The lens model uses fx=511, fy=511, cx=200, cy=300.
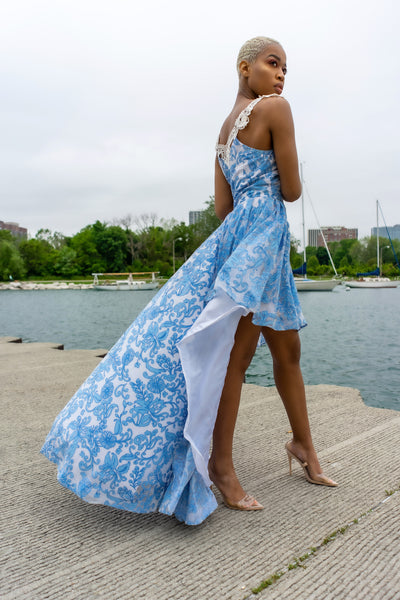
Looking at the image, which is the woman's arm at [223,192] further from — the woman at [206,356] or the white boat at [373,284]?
the white boat at [373,284]

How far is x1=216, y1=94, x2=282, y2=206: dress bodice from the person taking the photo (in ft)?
7.06

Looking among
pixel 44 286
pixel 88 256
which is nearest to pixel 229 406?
pixel 44 286

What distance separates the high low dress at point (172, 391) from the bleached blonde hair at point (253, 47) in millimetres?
239

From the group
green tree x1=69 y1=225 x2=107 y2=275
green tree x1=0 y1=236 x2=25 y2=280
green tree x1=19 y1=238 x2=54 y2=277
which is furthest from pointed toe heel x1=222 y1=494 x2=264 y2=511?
green tree x1=19 y1=238 x2=54 y2=277

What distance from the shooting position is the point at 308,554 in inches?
67.0

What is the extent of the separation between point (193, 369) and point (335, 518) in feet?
2.61

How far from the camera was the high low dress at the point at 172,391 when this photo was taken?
1.90 metres

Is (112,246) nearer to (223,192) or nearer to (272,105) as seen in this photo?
(223,192)

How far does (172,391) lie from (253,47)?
4.91 ft

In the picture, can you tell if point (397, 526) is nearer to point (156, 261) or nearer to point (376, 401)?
point (376, 401)

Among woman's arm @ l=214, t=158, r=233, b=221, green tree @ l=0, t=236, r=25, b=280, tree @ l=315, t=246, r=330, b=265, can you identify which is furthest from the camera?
tree @ l=315, t=246, r=330, b=265

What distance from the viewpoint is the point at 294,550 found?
173cm

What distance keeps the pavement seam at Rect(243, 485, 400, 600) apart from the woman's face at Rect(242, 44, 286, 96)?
177 cm

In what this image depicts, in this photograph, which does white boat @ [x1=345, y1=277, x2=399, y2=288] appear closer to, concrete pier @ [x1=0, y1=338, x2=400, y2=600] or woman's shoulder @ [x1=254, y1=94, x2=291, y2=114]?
concrete pier @ [x1=0, y1=338, x2=400, y2=600]
